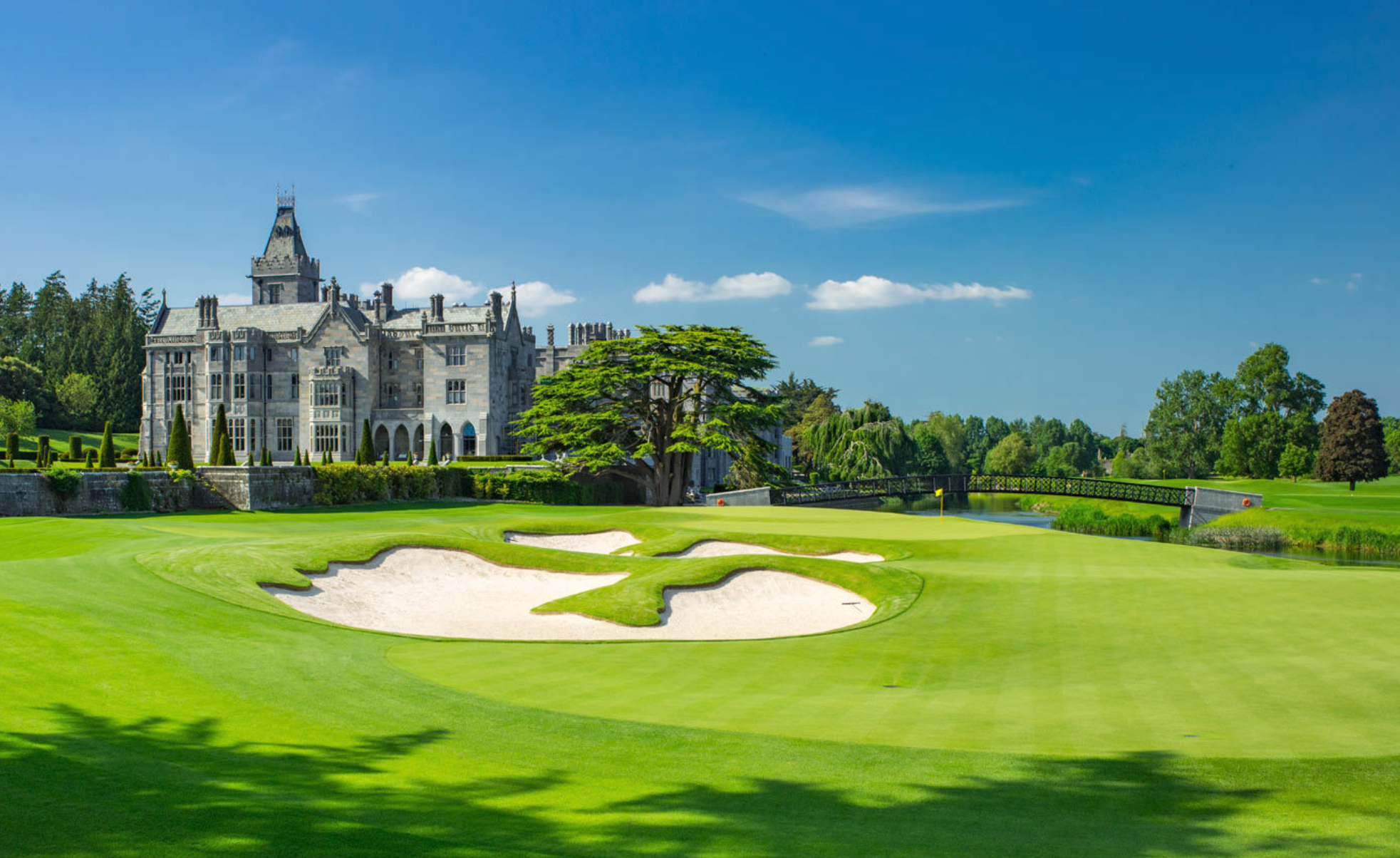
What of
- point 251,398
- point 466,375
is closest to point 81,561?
point 466,375

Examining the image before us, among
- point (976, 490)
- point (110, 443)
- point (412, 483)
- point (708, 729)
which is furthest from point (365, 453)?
point (708, 729)

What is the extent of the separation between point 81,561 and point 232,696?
34.9 ft

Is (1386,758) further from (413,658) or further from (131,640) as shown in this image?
(131,640)

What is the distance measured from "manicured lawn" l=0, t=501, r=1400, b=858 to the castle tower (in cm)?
7789

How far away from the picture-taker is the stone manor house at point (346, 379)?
238ft

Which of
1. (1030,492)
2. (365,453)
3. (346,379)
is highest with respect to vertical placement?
(346,379)

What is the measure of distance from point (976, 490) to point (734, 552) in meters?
34.9

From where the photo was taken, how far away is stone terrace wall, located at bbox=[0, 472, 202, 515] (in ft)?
107

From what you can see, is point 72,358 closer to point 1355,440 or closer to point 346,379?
point 346,379

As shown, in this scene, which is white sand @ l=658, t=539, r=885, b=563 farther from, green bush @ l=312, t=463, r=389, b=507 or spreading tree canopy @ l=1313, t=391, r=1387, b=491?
spreading tree canopy @ l=1313, t=391, r=1387, b=491

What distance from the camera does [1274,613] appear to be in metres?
16.6

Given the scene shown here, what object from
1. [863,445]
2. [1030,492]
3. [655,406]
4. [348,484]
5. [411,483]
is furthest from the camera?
[863,445]

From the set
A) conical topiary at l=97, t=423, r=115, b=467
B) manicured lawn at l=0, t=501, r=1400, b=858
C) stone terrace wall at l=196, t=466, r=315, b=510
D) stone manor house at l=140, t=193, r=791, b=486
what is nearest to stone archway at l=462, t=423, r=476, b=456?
stone manor house at l=140, t=193, r=791, b=486

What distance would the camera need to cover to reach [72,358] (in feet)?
332
